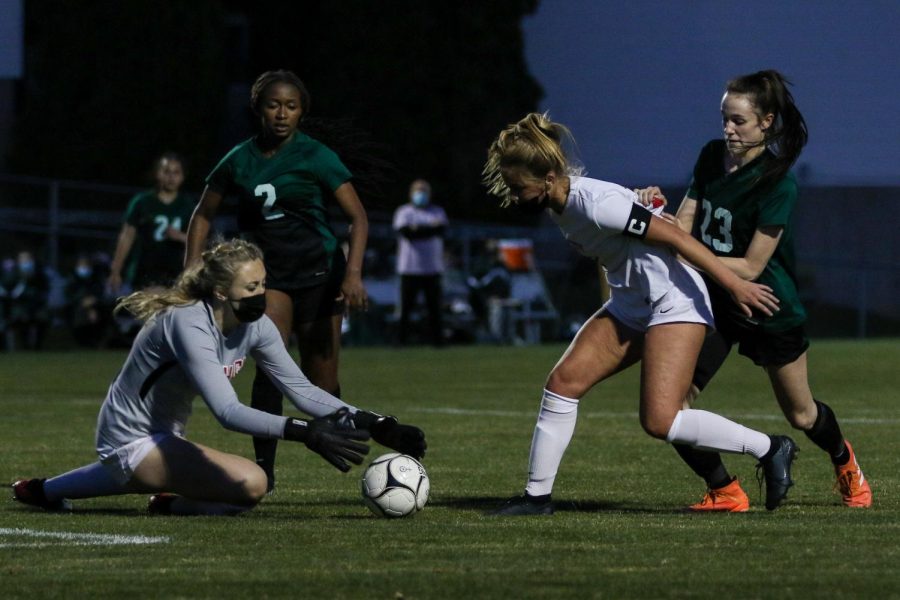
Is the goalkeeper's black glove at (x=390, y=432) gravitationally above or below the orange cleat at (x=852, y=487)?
above

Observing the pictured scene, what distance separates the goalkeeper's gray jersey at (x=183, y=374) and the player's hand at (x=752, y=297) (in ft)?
4.90

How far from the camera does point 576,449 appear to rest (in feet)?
33.1

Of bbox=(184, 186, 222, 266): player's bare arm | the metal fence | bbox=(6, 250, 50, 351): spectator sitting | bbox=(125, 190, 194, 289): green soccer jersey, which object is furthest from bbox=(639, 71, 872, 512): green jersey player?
the metal fence

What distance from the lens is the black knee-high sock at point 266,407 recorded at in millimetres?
8117

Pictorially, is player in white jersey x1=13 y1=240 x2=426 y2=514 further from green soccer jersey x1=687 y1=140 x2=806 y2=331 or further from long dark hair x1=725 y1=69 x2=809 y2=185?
long dark hair x1=725 y1=69 x2=809 y2=185

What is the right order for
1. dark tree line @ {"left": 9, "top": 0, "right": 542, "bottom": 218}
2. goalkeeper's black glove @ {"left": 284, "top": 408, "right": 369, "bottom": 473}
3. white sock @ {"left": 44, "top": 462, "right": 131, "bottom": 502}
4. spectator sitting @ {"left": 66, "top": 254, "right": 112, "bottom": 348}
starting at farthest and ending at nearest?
dark tree line @ {"left": 9, "top": 0, "right": 542, "bottom": 218} < spectator sitting @ {"left": 66, "top": 254, "right": 112, "bottom": 348} < white sock @ {"left": 44, "top": 462, "right": 131, "bottom": 502} < goalkeeper's black glove @ {"left": 284, "top": 408, "right": 369, "bottom": 473}

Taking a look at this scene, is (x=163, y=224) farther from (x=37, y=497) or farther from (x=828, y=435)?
(x=828, y=435)

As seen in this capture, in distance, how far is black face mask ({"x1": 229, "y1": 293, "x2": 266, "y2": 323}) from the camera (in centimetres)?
698

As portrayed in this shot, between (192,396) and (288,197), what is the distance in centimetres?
130

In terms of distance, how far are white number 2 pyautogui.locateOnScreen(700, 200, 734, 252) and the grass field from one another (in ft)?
3.41

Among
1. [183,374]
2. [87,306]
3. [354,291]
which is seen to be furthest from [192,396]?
[87,306]

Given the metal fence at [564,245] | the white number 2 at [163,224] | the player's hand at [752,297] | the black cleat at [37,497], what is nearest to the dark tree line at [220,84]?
the metal fence at [564,245]

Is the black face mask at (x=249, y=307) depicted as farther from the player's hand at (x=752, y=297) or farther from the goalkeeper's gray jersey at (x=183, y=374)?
the player's hand at (x=752, y=297)

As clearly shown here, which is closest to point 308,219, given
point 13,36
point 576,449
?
point 576,449
